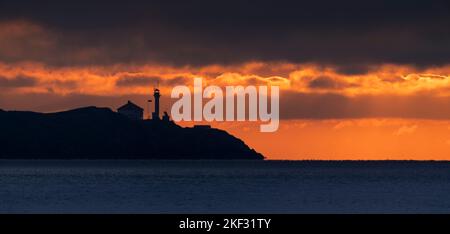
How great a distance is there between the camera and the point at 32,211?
253ft

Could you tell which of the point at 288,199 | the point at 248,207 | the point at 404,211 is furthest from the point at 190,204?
the point at 404,211

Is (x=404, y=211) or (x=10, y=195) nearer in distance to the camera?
(x=404, y=211)

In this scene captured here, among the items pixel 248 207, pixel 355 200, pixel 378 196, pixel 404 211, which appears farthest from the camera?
pixel 378 196

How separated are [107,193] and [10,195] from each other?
10721 mm

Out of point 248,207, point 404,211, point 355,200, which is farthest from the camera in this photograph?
point 355,200
